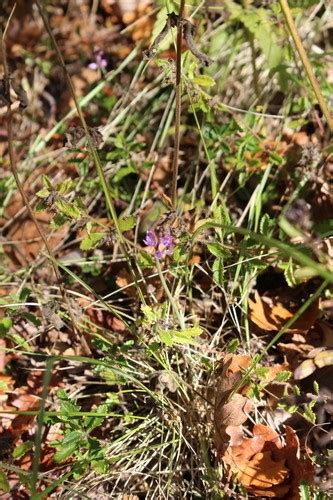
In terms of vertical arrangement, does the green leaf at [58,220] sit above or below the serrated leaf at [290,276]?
above

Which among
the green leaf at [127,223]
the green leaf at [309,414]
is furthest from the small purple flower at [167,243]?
the green leaf at [309,414]

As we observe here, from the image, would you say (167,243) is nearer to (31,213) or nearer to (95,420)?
(31,213)

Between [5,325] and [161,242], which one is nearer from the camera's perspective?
[161,242]

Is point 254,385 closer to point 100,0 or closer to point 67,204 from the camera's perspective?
point 67,204

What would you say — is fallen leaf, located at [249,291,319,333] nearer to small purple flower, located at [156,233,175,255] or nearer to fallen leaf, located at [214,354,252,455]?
fallen leaf, located at [214,354,252,455]

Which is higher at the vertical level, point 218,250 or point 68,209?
point 68,209

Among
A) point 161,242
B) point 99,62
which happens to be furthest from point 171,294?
point 99,62

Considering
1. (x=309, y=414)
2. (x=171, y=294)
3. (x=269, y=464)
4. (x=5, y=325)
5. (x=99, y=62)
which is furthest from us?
(x=99, y=62)

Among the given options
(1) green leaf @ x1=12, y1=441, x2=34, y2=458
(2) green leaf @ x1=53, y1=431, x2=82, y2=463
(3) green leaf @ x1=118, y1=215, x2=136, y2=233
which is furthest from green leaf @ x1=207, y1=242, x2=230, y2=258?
(1) green leaf @ x1=12, y1=441, x2=34, y2=458

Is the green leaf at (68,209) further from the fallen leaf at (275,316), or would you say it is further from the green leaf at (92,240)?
the fallen leaf at (275,316)
